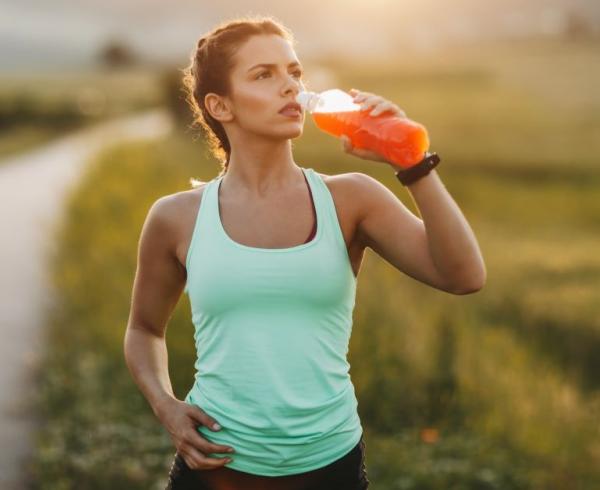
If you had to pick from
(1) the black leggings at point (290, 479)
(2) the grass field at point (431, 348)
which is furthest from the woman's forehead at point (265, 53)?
(2) the grass field at point (431, 348)

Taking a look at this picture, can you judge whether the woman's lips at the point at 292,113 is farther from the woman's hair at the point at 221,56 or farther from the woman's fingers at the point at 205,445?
the woman's fingers at the point at 205,445

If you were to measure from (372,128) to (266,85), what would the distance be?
36 cm

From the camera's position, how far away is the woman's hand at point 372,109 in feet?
7.30

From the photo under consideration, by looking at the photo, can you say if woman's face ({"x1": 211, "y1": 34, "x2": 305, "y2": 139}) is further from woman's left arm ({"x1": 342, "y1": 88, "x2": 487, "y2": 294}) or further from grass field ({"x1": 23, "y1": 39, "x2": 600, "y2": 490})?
grass field ({"x1": 23, "y1": 39, "x2": 600, "y2": 490})

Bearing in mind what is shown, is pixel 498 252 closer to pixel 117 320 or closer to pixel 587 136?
pixel 117 320

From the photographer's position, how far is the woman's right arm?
94.4 inches

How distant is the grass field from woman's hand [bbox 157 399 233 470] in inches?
90.8

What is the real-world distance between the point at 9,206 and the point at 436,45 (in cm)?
3331

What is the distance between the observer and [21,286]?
367 inches

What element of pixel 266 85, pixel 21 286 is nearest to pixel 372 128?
pixel 266 85

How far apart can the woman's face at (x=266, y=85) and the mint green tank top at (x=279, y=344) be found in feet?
0.73

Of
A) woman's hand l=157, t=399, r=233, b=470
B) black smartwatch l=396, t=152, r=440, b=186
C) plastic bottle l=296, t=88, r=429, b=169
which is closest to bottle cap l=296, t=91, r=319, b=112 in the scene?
plastic bottle l=296, t=88, r=429, b=169

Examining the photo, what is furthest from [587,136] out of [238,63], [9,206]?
→ [238,63]

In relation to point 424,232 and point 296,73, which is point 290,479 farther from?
point 296,73
